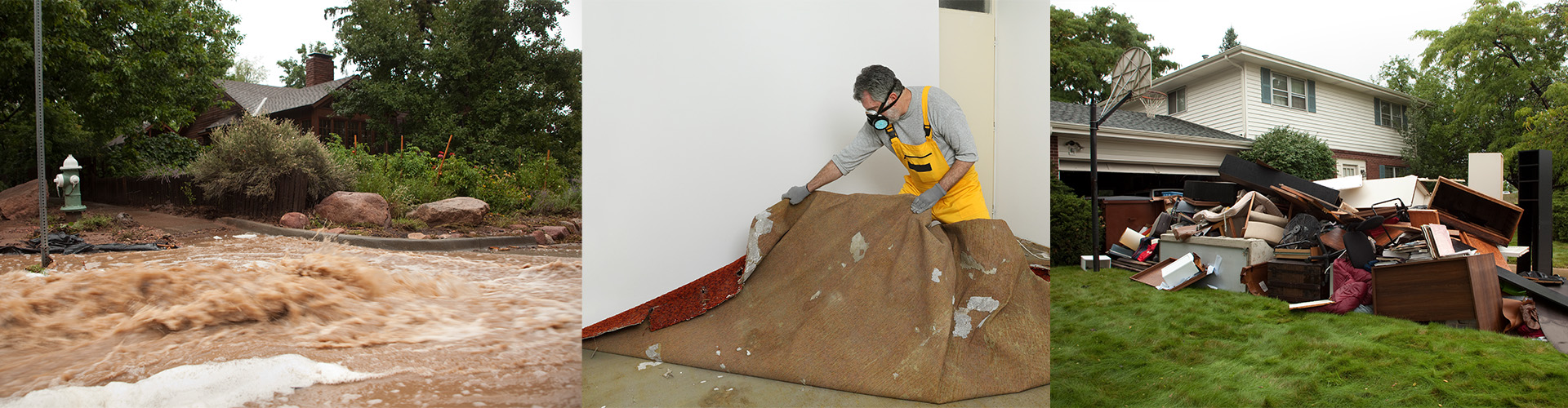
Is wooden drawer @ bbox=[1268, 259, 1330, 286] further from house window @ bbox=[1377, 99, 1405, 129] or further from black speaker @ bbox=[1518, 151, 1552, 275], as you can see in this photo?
house window @ bbox=[1377, 99, 1405, 129]

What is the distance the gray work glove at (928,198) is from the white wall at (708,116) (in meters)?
A: 0.33

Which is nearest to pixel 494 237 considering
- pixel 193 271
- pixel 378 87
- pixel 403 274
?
pixel 403 274

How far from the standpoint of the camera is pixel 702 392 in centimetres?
161

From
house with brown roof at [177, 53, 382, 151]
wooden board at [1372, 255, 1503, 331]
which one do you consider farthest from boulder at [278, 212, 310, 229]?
wooden board at [1372, 255, 1503, 331]

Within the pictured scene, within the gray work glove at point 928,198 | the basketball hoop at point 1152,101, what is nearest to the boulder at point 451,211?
the gray work glove at point 928,198

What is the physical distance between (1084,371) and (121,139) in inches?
193

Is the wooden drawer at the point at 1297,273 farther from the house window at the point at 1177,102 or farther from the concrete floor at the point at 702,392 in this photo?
the house window at the point at 1177,102

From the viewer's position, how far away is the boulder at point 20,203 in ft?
8.62

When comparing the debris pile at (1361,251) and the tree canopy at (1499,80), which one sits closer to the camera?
the debris pile at (1361,251)

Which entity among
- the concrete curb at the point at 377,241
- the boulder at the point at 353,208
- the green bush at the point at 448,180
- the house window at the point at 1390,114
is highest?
the house window at the point at 1390,114

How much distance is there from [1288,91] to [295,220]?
11121 mm

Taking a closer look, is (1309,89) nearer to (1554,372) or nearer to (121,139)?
(1554,372)

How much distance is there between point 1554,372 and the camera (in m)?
2.07

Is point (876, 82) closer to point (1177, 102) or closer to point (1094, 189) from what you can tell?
point (1094, 189)
